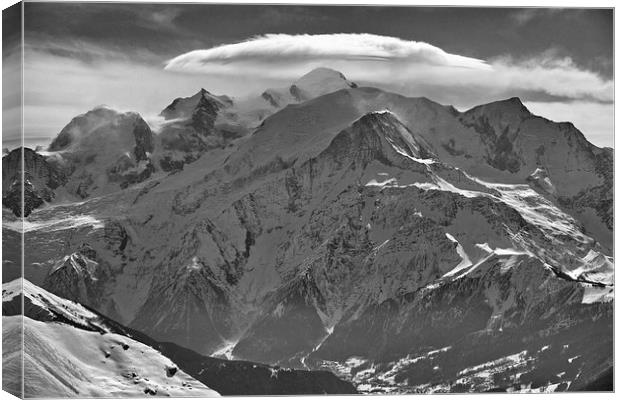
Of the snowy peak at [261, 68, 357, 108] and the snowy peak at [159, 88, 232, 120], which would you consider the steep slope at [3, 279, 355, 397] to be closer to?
the snowy peak at [159, 88, 232, 120]

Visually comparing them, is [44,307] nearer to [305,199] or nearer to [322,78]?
[322,78]

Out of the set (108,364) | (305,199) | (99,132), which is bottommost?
(108,364)

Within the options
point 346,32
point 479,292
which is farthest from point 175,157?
point 346,32

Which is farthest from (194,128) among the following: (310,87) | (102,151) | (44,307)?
(44,307)

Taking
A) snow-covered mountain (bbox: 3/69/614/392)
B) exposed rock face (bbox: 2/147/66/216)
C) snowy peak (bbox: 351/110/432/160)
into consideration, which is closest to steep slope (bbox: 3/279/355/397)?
snow-covered mountain (bbox: 3/69/614/392)

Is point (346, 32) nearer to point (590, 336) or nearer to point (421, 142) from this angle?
point (590, 336)

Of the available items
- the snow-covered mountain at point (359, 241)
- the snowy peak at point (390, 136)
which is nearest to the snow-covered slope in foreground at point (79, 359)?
the snow-covered mountain at point (359, 241)
